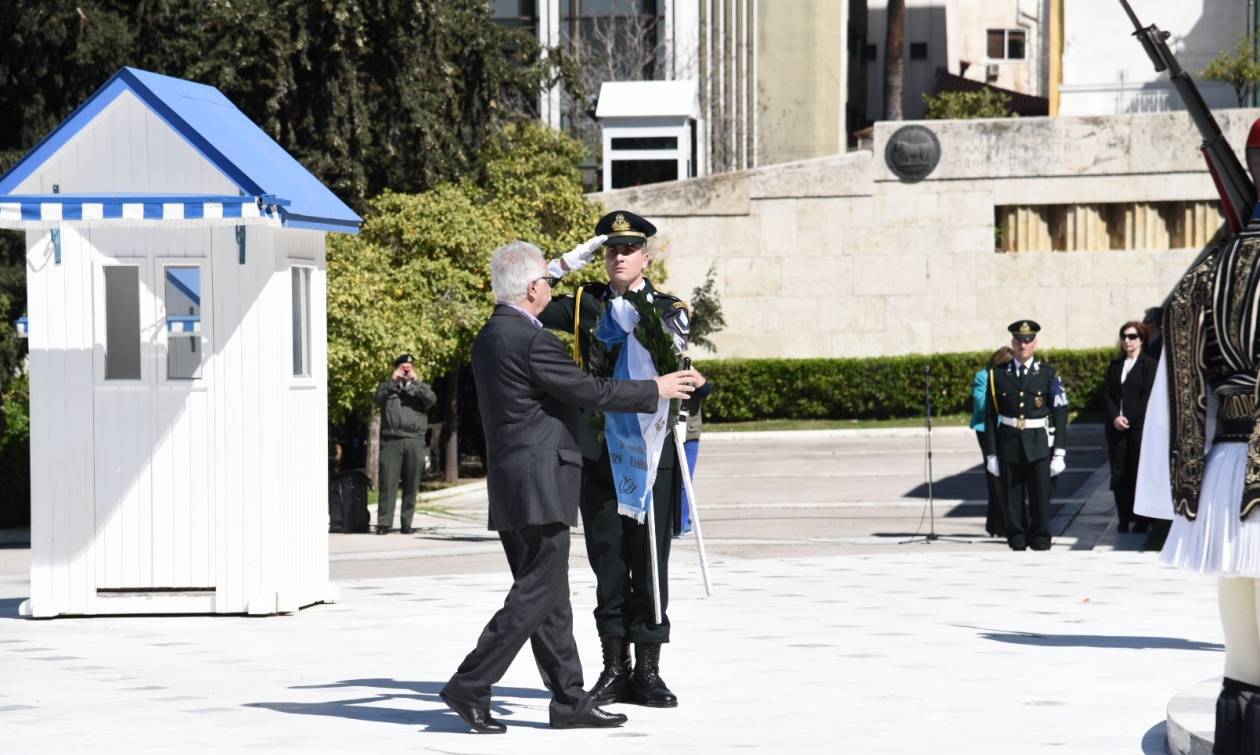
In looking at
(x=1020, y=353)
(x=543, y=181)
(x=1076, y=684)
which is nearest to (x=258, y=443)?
(x=1076, y=684)

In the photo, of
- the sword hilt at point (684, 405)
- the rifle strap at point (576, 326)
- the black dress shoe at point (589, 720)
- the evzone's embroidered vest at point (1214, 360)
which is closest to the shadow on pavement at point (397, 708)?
the black dress shoe at point (589, 720)

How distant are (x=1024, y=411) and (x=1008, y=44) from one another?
6305 centimetres

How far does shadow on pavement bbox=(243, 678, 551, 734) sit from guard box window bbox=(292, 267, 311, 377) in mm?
3711

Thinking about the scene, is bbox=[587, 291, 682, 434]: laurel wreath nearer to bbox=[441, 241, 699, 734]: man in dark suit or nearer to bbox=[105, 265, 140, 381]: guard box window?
bbox=[441, 241, 699, 734]: man in dark suit

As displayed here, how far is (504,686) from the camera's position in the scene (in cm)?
898

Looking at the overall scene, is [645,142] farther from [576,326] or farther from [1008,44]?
[1008,44]

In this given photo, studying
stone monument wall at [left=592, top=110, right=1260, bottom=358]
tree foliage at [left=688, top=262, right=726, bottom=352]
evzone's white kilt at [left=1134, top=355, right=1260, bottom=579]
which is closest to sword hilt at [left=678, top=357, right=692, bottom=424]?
evzone's white kilt at [left=1134, top=355, right=1260, bottom=579]

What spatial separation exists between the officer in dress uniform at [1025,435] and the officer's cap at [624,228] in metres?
9.17

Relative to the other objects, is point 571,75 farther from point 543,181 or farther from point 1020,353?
point 1020,353

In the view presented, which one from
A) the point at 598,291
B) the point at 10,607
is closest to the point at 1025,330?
the point at 10,607

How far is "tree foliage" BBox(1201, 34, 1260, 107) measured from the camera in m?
49.4

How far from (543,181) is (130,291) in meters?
17.5

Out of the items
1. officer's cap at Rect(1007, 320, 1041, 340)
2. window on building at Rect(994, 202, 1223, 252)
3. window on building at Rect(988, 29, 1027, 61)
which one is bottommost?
officer's cap at Rect(1007, 320, 1041, 340)

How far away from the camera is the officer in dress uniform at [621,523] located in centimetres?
812
